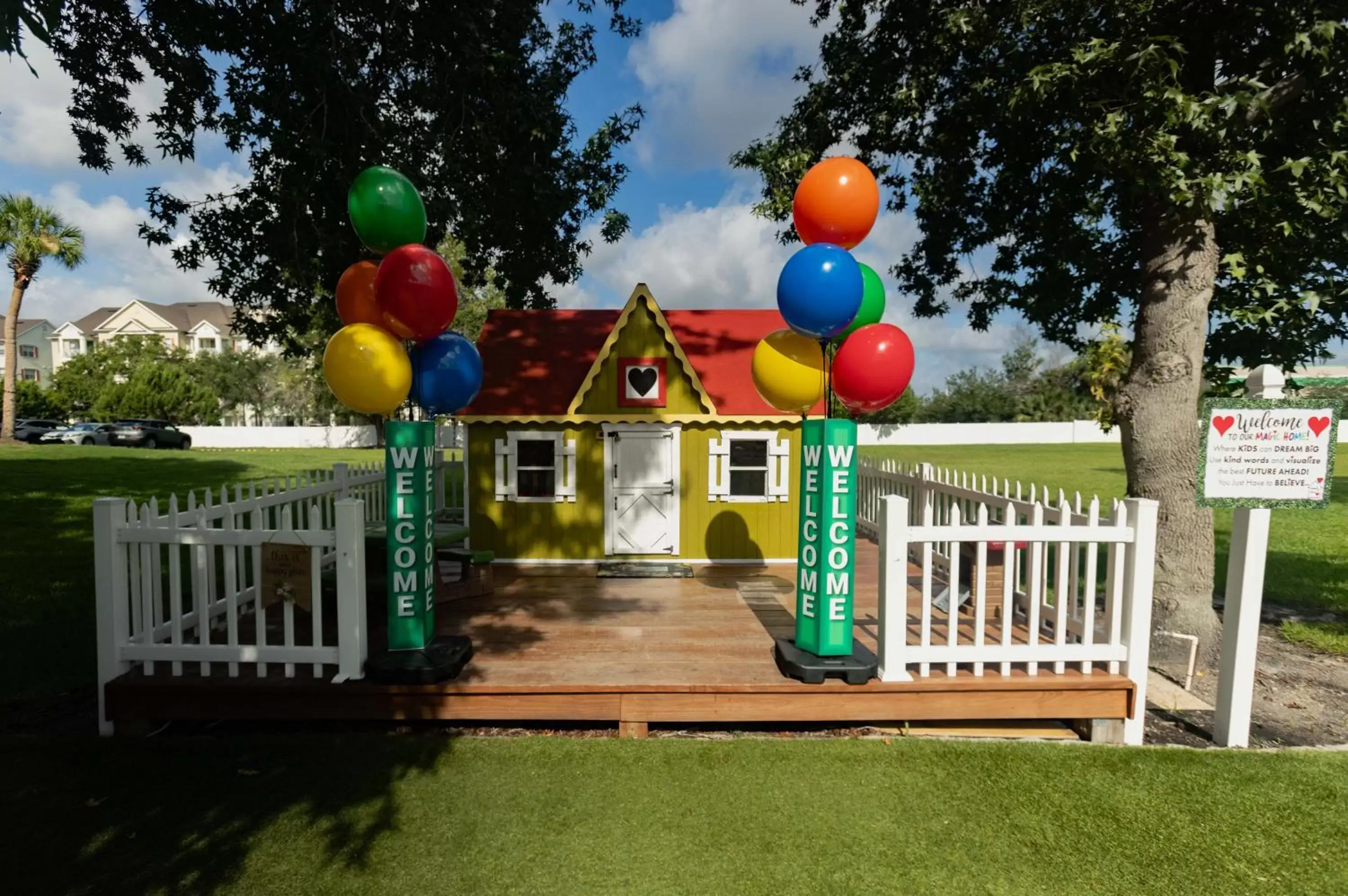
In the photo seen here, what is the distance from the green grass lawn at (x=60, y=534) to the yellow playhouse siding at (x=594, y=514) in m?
4.22

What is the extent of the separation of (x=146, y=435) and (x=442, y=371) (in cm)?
4293

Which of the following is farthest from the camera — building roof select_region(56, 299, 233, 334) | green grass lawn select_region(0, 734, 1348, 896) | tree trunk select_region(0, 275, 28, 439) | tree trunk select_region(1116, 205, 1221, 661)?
building roof select_region(56, 299, 233, 334)

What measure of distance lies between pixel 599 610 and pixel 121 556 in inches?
154

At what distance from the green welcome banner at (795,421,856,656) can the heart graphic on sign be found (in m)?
4.13

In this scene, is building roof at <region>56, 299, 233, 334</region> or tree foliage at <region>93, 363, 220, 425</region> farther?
building roof at <region>56, 299, 233, 334</region>

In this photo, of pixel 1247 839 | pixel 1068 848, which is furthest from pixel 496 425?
pixel 1247 839

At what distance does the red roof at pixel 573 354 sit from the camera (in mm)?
8945

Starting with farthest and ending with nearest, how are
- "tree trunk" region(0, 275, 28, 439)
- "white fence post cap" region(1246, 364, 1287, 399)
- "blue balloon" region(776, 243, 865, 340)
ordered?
"tree trunk" region(0, 275, 28, 439)
"white fence post cap" region(1246, 364, 1287, 399)
"blue balloon" region(776, 243, 865, 340)

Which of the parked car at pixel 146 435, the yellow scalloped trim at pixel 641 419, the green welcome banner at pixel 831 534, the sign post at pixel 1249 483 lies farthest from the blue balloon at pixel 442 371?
the parked car at pixel 146 435

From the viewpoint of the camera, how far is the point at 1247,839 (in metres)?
3.62

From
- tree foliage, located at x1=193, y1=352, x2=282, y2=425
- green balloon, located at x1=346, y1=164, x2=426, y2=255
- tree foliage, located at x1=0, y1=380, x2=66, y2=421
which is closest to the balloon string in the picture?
green balloon, located at x1=346, y1=164, x2=426, y2=255

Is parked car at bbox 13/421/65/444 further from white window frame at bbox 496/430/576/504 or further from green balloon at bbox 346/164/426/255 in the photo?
green balloon at bbox 346/164/426/255

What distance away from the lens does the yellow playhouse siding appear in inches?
351

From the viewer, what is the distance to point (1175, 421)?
6395 mm
